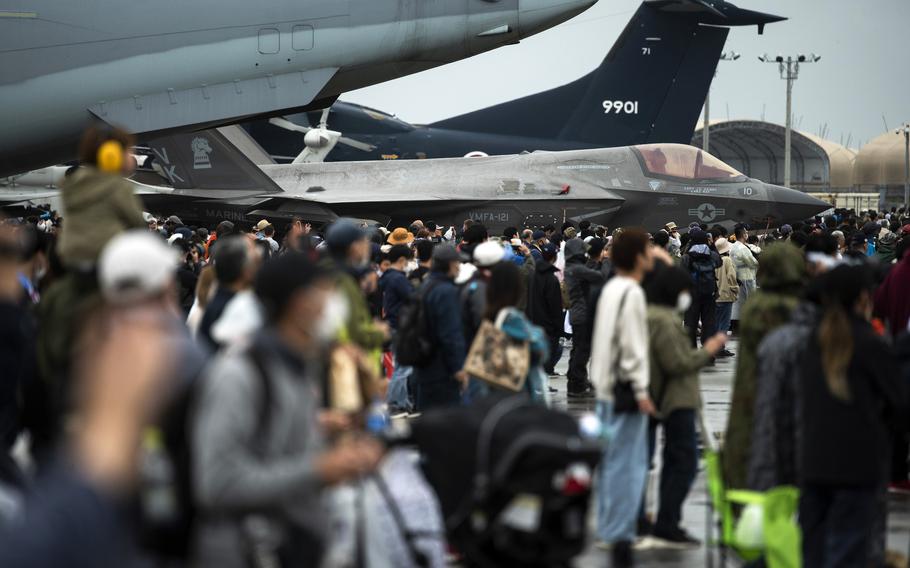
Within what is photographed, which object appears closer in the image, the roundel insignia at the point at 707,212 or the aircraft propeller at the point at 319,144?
the roundel insignia at the point at 707,212

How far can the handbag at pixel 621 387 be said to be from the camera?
686cm

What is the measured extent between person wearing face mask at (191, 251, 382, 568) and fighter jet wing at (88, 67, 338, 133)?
37.7ft

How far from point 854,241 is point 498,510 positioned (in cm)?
1097

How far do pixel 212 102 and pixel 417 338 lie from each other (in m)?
7.68

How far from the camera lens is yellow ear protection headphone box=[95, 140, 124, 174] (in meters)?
6.14

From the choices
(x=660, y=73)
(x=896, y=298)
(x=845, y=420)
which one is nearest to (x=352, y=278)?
(x=845, y=420)

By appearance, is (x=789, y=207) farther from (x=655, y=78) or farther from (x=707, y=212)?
(x=655, y=78)

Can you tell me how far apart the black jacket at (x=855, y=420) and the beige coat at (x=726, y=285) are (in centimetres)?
1151

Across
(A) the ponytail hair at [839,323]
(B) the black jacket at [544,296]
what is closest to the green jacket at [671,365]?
(A) the ponytail hair at [839,323]

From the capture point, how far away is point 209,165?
88.9 ft

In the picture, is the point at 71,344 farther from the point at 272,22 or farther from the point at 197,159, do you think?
the point at 197,159

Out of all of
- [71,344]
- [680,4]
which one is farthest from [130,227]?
[680,4]

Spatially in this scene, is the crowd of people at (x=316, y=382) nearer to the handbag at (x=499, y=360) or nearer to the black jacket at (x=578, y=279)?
the handbag at (x=499, y=360)

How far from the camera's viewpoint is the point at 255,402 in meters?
3.58
